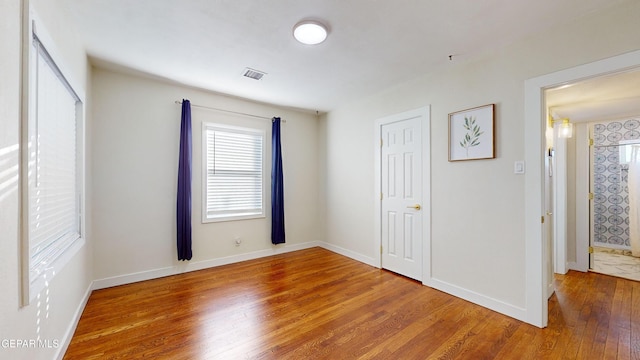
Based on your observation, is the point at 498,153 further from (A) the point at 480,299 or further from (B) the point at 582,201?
(B) the point at 582,201

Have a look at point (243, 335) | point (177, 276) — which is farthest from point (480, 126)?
point (177, 276)

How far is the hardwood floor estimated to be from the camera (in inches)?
74.8

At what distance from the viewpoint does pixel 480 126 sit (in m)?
2.61

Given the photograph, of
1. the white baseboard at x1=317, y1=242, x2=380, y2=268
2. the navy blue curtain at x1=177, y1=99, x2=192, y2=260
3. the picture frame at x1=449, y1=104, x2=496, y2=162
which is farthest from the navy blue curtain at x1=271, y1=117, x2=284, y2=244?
the picture frame at x1=449, y1=104, x2=496, y2=162

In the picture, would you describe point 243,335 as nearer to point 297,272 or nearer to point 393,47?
point 297,272

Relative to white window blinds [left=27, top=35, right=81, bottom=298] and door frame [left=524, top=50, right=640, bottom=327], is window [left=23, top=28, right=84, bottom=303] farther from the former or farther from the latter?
door frame [left=524, top=50, right=640, bottom=327]

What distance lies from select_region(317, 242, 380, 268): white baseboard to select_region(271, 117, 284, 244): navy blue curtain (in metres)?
0.94

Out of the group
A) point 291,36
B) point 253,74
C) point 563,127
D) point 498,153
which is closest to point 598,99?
point 563,127

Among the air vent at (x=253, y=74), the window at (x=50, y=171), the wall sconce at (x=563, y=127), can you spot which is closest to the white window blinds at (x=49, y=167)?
the window at (x=50, y=171)

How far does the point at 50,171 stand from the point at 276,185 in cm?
281

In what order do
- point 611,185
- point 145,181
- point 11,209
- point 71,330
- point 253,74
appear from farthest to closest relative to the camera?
point 611,185, point 145,181, point 253,74, point 71,330, point 11,209

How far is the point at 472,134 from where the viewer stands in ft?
8.80

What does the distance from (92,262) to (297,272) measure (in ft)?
7.89

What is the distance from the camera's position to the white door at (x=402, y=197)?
3.26 metres
